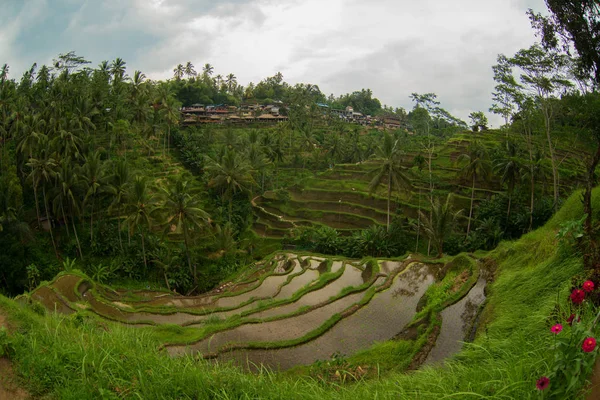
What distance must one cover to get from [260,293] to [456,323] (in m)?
9.96

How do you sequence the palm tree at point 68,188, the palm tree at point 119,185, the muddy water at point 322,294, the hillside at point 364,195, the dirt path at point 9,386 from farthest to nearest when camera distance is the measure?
the hillside at point 364,195, the palm tree at point 68,188, the palm tree at point 119,185, the muddy water at point 322,294, the dirt path at point 9,386

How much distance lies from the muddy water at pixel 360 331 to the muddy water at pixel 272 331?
772 millimetres

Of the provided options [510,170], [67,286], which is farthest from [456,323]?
[510,170]

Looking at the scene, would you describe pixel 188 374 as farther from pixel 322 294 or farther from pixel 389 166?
pixel 389 166

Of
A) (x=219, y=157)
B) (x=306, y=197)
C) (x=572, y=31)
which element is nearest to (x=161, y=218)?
(x=219, y=157)

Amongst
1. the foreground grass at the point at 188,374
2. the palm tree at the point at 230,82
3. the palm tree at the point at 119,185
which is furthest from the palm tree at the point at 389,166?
the palm tree at the point at 230,82

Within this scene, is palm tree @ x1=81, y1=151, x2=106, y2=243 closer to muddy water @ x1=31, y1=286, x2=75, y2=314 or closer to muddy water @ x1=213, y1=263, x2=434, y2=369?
muddy water @ x1=31, y1=286, x2=75, y2=314

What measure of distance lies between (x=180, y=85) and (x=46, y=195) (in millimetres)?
50991

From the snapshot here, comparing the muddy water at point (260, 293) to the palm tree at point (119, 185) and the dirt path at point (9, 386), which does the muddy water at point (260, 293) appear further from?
the dirt path at point (9, 386)

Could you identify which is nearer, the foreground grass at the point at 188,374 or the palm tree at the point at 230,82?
the foreground grass at the point at 188,374

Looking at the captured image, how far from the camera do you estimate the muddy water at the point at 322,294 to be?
13.2 m

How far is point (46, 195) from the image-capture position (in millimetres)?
25531

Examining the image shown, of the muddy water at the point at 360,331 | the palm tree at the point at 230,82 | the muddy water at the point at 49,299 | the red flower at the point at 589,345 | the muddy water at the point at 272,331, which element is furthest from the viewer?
the palm tree at the point at 230,82

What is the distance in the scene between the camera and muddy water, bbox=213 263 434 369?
30.9 feet
